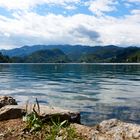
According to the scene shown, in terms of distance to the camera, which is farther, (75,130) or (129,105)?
(129,105)

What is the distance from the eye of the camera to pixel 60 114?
13336 millimetres

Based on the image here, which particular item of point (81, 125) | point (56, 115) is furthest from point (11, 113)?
point (81, 125)

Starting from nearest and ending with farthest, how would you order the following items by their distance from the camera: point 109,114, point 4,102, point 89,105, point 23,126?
point 23,126
point 4,102
point 109,114
point 89,105

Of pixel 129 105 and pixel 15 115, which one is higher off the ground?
pixel 15 115

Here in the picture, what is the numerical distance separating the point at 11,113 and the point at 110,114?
1306 centimetres

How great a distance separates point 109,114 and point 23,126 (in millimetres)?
13886

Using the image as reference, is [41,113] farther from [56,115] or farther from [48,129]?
[48,129]

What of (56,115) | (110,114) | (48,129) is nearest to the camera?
(48,129)

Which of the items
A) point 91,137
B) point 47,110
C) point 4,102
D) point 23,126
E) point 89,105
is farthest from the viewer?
point 89,105

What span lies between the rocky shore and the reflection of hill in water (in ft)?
28.8

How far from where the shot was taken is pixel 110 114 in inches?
1014

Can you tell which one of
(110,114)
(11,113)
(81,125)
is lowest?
(110,114)

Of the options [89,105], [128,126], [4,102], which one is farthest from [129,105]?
[128,126]

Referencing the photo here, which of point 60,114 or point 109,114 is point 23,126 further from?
point 109,114
